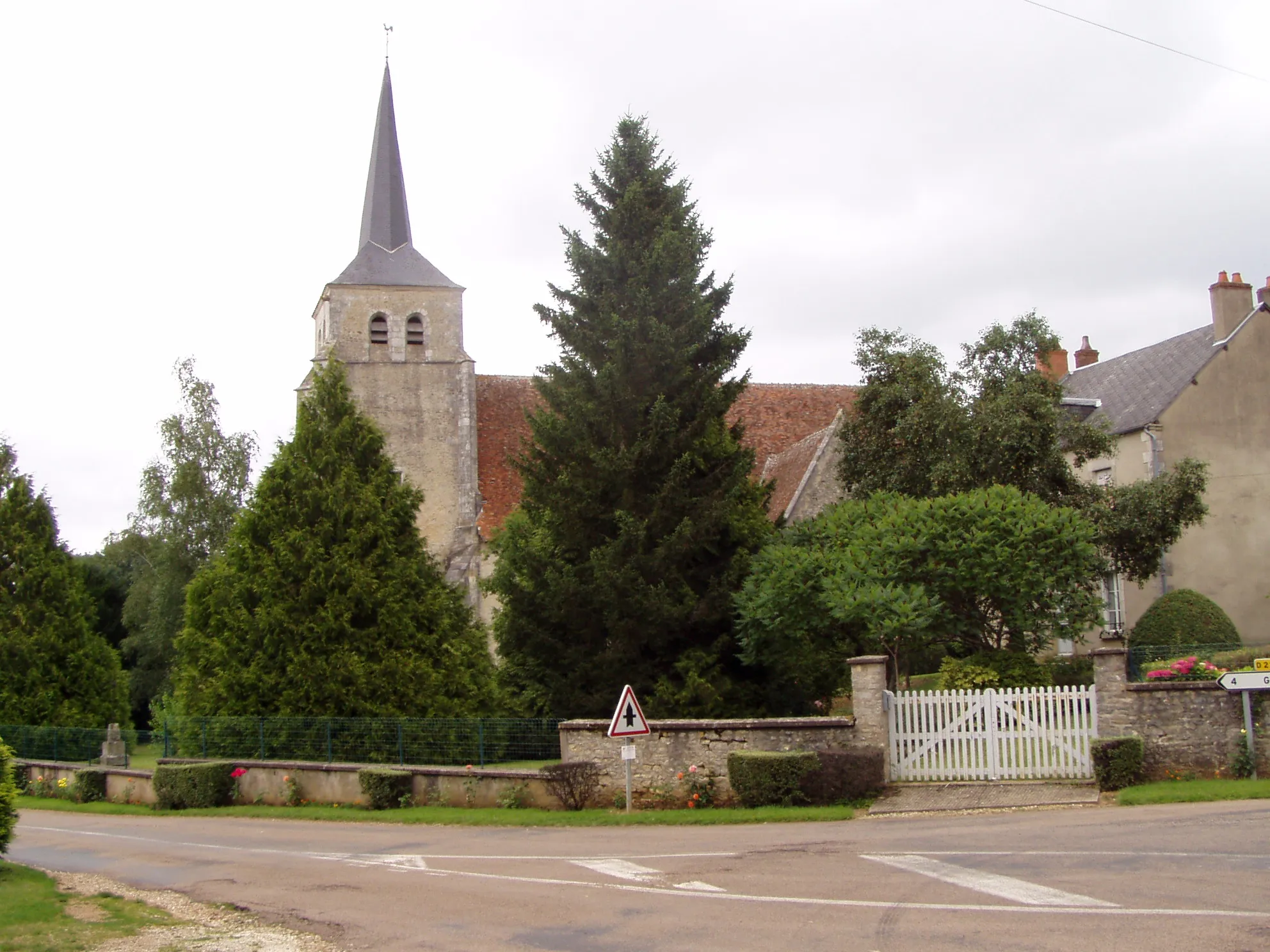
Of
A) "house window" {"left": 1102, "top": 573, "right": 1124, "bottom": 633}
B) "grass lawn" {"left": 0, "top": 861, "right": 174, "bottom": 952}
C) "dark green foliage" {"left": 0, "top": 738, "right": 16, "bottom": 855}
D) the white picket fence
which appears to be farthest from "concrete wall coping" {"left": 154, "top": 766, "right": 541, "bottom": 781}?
"house window" {"left": 1102, "top": 573, "right": 1124, "bottom": 633}

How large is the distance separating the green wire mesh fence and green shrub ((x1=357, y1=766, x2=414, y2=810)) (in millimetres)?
1097

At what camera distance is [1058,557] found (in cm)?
1692

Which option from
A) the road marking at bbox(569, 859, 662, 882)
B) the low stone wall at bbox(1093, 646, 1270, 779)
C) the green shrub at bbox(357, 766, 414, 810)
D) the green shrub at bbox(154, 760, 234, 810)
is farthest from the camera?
the green shrub at bbox(154, 760, 234, 810)

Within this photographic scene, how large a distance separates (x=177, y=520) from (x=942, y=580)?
31194 millimetres

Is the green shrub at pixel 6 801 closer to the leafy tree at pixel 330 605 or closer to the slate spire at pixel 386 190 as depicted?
the leafy tree at pixel 330 605

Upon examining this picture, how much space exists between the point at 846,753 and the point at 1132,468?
16.3 metres

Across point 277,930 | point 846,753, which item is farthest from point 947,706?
point 277,930

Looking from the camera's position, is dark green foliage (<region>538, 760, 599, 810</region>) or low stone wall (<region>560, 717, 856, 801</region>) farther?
dark green foliage (<region>538, 760, 599, 810</region>)

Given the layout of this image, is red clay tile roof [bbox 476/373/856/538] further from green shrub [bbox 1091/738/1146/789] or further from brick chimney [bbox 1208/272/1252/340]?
green shrub [bbox 1091/738/1146/789]

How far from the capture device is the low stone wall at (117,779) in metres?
22.9

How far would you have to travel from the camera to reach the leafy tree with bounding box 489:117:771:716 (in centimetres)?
1938

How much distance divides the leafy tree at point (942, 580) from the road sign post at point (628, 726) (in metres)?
3.22

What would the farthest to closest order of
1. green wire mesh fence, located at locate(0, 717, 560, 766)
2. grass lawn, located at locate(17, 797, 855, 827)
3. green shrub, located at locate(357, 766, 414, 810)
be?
green wire mesh fence, located at locate(0, 717, 560, 766) → green shrub, located at locate(357, 766, 414, 810) → grass lawn, located at locate(17, 797, 855, 827)

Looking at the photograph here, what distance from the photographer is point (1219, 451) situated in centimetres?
2827
